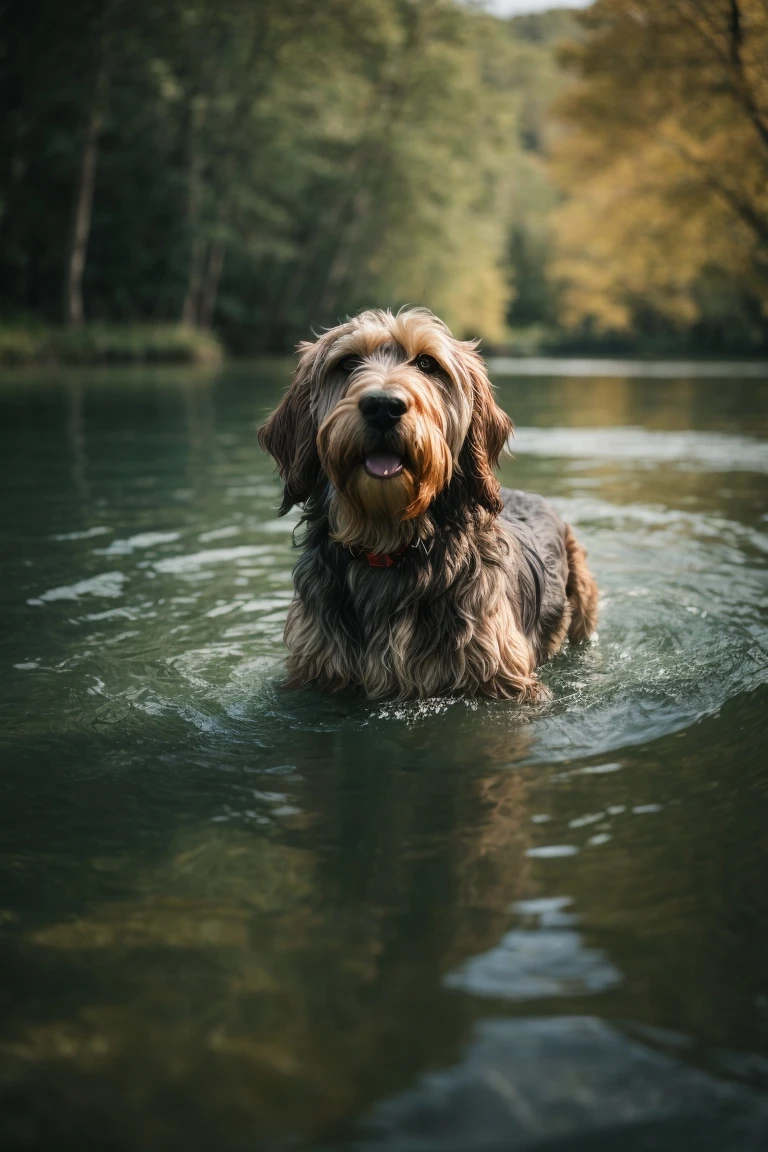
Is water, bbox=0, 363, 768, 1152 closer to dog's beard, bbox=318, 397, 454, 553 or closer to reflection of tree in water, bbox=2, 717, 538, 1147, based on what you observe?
reflection of tree in water, bbox=2, 717, 538, 1147

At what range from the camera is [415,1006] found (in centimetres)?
248

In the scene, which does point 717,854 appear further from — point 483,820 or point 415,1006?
point 415,1006

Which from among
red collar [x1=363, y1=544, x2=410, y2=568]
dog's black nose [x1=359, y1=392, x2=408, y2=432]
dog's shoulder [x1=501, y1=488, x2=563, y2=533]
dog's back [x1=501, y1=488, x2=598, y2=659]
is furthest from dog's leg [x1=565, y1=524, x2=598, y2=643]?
dog's black nose [x1=359, y1=392, x2=408, y2=432]

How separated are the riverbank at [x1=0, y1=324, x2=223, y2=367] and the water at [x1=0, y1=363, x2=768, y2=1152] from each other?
2706 cm

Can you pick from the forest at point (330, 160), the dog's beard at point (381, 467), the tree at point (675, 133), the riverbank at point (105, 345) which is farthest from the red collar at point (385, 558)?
the riverbank at point (105, 345)

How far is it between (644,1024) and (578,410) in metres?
20.1

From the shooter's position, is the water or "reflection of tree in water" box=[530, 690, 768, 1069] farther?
"reflection of tree in water" box=[530, 690, 768, 1069]

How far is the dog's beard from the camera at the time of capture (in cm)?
418

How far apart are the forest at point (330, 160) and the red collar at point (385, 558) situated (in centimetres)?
1573

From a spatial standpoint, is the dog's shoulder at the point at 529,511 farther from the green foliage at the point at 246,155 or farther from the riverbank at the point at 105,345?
the green foliage at the point at 246,155

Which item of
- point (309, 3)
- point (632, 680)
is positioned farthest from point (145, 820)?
point (309, 3)

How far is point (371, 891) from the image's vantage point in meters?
3.04

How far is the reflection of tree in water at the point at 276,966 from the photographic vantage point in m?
2.20

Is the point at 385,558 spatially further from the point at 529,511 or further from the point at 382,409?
the point at 529,511
